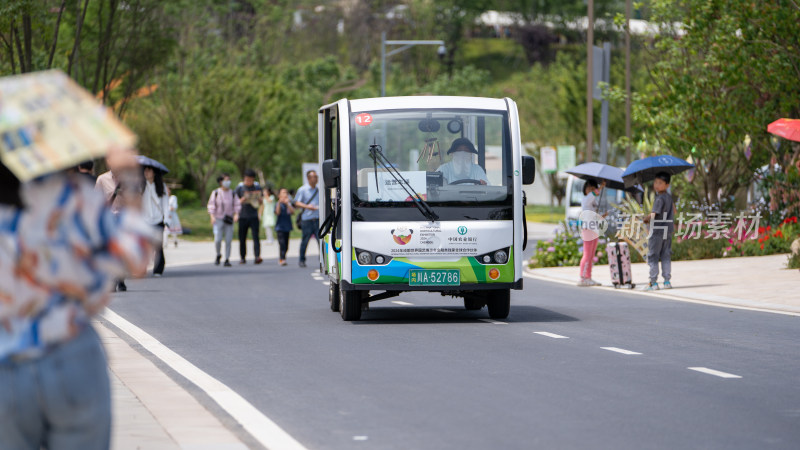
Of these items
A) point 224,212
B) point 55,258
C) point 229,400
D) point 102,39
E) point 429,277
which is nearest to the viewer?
point 55,258

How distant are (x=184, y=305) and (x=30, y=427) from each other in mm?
13849

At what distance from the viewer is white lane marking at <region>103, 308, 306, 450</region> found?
24.9ft

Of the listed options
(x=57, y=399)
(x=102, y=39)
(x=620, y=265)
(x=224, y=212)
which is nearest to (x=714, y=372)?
(x=57, y=399)

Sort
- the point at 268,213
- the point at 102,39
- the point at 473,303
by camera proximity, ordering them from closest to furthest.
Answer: the point at 473,303 → the point at 102,39 → the point at 268,213

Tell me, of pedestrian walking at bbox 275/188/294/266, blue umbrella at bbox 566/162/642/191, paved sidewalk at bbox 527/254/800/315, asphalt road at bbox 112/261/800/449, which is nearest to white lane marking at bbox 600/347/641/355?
asphalt road at bbox 112/261/800/449

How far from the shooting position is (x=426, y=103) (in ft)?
50.8

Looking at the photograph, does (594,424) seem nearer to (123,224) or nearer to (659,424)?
(659,424)

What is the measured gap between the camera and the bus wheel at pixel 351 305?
49.5ft

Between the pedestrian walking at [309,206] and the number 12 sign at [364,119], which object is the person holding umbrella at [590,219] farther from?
the number 12 sign at [364,119]

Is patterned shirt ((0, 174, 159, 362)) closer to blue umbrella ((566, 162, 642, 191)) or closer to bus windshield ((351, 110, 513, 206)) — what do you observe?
bus windshield ((351, 110, 513, 206))

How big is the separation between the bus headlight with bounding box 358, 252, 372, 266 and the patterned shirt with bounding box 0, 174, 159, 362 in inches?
419

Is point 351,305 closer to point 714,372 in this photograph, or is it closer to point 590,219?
point 714,372

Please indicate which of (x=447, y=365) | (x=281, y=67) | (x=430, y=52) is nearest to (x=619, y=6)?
(x=430, y=52)

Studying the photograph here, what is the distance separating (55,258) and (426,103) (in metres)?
11.6
